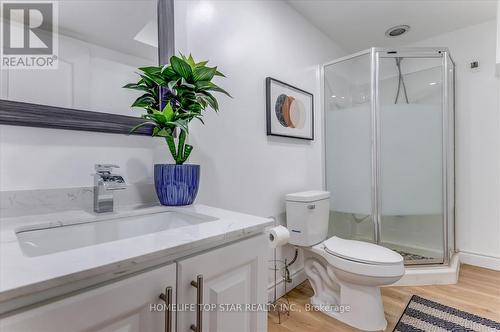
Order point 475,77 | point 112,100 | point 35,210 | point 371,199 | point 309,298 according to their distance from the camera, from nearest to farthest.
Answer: point 35,210 → point 112,100 → point 309,298 → point 371,199 → point 475,77

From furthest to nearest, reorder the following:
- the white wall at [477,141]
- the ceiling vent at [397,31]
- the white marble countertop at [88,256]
Answer: the ceiling vent at [397,31]
the white wall at [477,141]
the white marble countertop at [88,256]

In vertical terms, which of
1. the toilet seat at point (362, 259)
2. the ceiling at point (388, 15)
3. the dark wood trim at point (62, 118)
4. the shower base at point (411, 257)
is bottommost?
the shower base at point (411, 257)

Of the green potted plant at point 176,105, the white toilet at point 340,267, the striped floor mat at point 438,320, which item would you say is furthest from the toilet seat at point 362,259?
the green potted plant at point 176,105

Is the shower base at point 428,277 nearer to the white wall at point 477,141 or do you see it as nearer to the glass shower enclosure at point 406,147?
the glass shower enclosure at point 406,147

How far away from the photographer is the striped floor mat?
1.50 metres

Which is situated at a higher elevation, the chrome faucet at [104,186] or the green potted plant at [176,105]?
the green potted plant at [176,105]

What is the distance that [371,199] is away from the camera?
2270mm

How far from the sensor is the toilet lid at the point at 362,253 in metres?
1.48

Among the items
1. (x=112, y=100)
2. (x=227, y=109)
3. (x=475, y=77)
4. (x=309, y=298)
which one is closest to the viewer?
(x=112, y=100)

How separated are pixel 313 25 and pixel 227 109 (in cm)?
147

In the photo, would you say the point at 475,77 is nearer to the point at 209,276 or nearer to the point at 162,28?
the point at 162,28

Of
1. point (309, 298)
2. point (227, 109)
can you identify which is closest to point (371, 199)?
point (309, 298)

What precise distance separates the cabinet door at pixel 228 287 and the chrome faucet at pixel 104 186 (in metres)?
0.45

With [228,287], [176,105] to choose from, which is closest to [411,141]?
[176,105]
